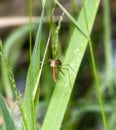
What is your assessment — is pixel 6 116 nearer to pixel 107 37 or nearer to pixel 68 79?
pixel 68 79

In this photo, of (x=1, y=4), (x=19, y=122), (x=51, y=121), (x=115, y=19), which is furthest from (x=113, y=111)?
(x=1, y=4)

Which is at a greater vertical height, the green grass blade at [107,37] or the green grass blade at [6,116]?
the green grass blade at [107,37]

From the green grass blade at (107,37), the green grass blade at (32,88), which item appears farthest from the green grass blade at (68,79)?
the green grass blade at (107,37)

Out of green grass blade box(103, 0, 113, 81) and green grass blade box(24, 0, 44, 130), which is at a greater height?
green grass blade box(103, 0, 113, 81)

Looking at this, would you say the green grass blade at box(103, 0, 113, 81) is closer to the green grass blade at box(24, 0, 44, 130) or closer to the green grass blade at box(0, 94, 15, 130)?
the green grass blade at box(24, 0, 44, 130)

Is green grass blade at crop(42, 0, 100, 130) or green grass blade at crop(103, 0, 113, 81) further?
green grass blade at crop(103, 0, 113, 81)

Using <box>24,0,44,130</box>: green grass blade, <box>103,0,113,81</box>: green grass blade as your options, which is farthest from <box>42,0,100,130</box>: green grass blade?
<box>103,0,113,81</box>: green grass blade

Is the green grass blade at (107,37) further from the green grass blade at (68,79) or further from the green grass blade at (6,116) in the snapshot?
the green grass blade at (6,116)

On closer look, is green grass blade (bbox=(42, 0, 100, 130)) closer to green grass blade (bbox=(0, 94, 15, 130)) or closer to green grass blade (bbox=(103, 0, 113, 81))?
green grass blade (bbox=(0, 94, 15, 130))

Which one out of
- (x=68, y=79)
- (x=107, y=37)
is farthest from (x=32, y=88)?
(x=107, y=37)
